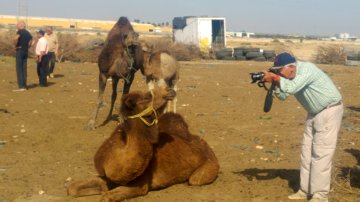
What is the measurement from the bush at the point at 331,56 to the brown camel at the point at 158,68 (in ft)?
80.1

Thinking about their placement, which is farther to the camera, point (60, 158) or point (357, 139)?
point (357, 139)

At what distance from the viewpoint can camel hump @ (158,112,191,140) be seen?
7.02 metres

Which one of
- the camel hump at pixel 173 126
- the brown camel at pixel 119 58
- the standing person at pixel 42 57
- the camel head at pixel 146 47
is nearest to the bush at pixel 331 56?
the standing person at pixel 42 57

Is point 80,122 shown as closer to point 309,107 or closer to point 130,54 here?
point 130,54

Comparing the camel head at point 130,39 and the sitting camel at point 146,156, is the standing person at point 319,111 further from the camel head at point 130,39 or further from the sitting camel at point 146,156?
the camel head at point 130,39

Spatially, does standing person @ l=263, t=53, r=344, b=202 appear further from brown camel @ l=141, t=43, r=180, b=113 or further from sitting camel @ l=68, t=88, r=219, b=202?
brown camel @ l=141, t=43, r=180, b=113

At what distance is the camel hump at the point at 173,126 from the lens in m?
7.02

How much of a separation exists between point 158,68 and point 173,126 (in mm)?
5569

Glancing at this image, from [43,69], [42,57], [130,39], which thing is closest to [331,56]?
[43,69]

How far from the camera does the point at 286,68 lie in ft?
20.0

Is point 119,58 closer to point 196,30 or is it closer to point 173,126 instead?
point 173,126

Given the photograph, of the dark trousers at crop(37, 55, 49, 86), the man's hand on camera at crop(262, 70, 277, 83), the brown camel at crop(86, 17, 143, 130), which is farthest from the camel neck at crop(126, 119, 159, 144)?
the dark trousers at crop(37, 55, 49, 86)

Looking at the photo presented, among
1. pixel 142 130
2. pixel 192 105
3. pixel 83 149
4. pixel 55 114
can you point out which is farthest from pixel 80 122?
pixel 142 130

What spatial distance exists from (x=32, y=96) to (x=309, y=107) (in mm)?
10983
